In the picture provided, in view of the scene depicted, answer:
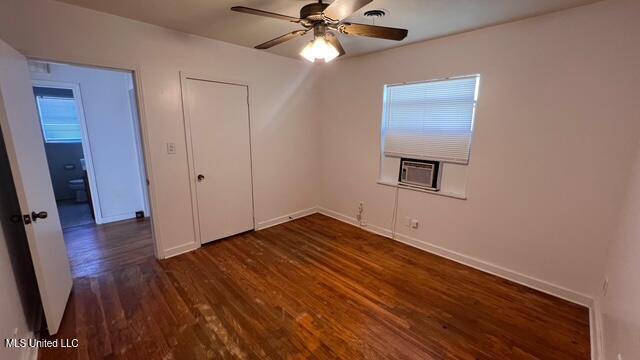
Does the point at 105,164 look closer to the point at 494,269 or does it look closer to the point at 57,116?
the point at 57,116

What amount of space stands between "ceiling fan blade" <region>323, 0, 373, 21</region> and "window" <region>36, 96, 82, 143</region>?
5.89m

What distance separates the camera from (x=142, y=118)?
2662mm

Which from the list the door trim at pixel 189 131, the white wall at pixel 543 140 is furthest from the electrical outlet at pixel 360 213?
the door trim at pixel 189 131

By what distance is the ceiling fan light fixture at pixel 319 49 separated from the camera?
1.90 m

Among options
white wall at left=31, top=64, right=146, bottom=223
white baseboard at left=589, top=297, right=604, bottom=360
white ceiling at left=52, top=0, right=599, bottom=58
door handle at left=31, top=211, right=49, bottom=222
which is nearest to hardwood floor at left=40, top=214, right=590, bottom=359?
white baseboard at left=589, top=297, right=604, bottom=360

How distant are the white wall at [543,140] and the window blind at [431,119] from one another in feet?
0.39

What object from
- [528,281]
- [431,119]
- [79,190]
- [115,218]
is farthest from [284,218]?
[79,190]

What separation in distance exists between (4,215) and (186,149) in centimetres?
150

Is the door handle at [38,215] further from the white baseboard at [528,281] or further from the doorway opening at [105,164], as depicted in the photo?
the white baseboard at [528,281]

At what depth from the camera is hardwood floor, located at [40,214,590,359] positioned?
1.81 m

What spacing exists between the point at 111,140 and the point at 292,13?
3.63m

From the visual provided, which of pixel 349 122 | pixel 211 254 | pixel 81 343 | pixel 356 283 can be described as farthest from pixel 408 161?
pixel 81 343

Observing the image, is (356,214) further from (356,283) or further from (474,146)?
(474,146)

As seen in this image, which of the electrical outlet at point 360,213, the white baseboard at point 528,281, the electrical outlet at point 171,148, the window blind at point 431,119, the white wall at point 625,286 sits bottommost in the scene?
the white baseboard at point 528,281
